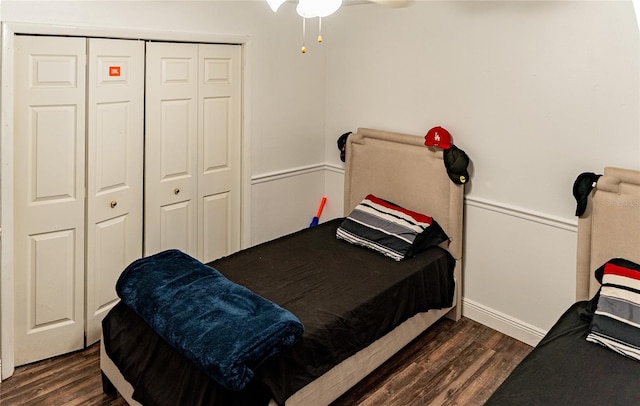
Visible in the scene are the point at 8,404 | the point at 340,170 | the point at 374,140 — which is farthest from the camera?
the point at 340,170

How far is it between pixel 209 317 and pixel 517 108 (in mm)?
2127

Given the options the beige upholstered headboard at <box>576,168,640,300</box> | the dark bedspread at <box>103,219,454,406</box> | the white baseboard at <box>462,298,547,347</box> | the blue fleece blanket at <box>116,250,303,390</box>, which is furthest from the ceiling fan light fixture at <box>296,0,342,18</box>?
the white baseboard at <box>462,298,547,347</box>

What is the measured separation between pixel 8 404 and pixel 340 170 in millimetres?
2681

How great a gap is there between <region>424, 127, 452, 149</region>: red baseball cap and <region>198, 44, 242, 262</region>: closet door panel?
4.32 feet

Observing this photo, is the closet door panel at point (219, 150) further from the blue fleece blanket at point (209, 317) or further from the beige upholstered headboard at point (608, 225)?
the beige upholstered headboard at point (608, 225)

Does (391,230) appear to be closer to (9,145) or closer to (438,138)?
(438,138)

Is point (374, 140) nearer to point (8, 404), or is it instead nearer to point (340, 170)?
point (340, 170)

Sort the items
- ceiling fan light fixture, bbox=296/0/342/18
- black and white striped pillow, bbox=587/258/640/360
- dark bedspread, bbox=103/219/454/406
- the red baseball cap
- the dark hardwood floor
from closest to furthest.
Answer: ceiling fan light fixture, bbox=296/0/342/18
dark bedspread, bbox=103/219/454/406
black and white striped pillow, bbox=587/258/640/360
the dark hardwood floor
the red baseball cap

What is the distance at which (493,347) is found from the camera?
10.3 ft

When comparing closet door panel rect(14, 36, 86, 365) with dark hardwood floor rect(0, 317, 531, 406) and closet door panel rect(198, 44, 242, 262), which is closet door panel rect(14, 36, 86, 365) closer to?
dark hardwood floor rect(0, 317, 531, 406)

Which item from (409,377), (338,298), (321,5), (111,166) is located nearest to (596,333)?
(409,377)

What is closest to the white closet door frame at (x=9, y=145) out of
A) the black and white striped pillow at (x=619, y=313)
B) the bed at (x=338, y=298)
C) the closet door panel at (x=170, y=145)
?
the closet door panel at (x=170, y=145)

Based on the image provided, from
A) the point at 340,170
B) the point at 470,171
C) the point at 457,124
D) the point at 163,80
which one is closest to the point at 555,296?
the point at 470,171

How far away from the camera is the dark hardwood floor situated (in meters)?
2.59
